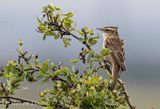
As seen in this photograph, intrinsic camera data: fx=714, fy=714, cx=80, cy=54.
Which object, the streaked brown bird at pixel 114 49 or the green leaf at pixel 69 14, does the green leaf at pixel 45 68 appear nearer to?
the green leaf at pixel 69 14

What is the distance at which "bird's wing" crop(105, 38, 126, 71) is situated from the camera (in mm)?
6814

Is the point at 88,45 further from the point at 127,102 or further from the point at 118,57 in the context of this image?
the point at 118,57

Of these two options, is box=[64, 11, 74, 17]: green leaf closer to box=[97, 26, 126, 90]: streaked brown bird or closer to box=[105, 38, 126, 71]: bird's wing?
box=[97, 26, 126, 90]: streaked brown bird

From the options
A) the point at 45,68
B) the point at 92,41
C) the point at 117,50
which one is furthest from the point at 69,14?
the point at 117,50

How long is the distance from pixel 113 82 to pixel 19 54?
2.33 ft

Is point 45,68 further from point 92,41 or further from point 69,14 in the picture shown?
point 69,14

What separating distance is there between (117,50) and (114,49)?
3.7 inches

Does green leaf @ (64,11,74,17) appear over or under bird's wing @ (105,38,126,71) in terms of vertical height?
over

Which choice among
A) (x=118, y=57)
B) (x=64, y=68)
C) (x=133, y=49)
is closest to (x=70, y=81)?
(x=64, y=68)

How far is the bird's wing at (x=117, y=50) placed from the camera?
6814 mm

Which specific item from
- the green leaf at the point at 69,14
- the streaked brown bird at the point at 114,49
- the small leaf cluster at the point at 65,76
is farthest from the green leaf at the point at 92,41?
the streaked brown bird at the point at 114,49

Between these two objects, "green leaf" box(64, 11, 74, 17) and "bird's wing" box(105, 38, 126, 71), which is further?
"bird's wing" box(105, 38, 126, 71)

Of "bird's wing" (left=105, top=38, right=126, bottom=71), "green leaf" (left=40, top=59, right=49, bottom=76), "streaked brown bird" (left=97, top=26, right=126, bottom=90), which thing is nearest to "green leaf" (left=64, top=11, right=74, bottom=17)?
"green leaf" (left=40, top=59, right=49, bottom=76)

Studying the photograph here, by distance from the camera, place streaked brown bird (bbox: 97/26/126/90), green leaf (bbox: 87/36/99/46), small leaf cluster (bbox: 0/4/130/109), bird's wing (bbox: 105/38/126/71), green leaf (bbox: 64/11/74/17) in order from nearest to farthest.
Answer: small leaf cluster (bbox: 0/4/130/109), green leaf (bbox: 87/36/99/46), green leaf (bbox: 64/11/74/17), streaked brown bird (bbox: 97/26/126/90), bird's wing (bbox: 105/38/126/71)
